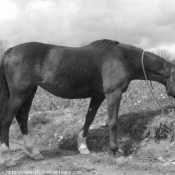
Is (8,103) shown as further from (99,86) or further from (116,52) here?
(116,52)

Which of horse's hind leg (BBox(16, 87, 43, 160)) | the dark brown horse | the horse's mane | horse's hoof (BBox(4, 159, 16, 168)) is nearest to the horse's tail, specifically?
the dark brown horse

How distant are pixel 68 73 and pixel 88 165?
5.91 feet

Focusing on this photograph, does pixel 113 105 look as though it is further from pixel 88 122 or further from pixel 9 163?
pixel 9 163

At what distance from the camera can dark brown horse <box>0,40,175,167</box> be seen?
4.95m

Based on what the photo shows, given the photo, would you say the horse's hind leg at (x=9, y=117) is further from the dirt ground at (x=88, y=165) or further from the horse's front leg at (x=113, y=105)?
the horse's front leg at (x=113, y=105)

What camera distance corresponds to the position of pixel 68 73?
516cm

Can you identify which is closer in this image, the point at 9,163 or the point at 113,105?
the point at 9,163

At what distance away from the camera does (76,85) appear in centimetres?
526

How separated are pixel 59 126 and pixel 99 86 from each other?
8.10 ft

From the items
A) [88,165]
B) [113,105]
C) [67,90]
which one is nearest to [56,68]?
[67,90]

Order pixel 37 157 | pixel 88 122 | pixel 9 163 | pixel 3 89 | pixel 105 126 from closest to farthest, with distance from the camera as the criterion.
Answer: pixel 9 163, pixel 3 89, pixel 37 157, pixel 88 122, pixel 105 126

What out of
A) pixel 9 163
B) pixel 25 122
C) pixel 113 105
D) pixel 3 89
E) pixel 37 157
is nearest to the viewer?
pixel 9 163

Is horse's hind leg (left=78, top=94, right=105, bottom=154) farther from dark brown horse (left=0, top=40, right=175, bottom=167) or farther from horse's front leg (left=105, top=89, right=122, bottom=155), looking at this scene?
horse's front leg (left=105, top=89, right=122, bottom=155)

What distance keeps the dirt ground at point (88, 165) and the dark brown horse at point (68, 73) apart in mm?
221
